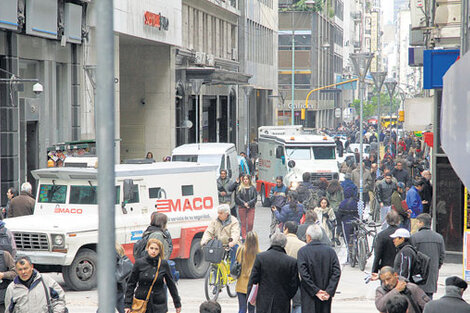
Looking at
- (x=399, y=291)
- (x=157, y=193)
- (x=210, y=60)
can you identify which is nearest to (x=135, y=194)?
(x=157, y=193)

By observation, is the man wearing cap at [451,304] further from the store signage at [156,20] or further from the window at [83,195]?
the store signage at [156,20]

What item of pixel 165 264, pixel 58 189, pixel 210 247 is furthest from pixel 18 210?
pixel 165 264

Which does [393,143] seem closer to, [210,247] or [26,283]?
[210,247]

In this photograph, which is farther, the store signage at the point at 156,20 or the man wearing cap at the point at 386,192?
the store signage at the point at 156,20

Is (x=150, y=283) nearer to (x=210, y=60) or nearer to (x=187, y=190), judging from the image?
(x=187, y=190)

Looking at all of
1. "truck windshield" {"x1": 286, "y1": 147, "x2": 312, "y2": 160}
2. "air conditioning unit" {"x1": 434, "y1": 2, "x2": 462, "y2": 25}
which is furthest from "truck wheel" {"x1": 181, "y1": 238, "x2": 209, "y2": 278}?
"truck windshield" {"x1": 286, "y1": 147, "x2": 312, "y2": 160}

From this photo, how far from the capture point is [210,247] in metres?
14.1

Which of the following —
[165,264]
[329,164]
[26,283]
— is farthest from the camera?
[329,164]

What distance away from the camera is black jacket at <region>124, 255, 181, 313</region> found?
31.7ft

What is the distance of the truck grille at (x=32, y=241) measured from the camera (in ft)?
50.7

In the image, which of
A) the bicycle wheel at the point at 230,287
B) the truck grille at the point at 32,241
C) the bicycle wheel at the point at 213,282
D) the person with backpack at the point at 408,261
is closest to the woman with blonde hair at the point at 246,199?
the bicycle wheel at the point at 230,287

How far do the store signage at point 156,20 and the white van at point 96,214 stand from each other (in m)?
19.2

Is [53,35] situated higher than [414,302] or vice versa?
[53,35]

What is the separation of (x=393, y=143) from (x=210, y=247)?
129 ft
